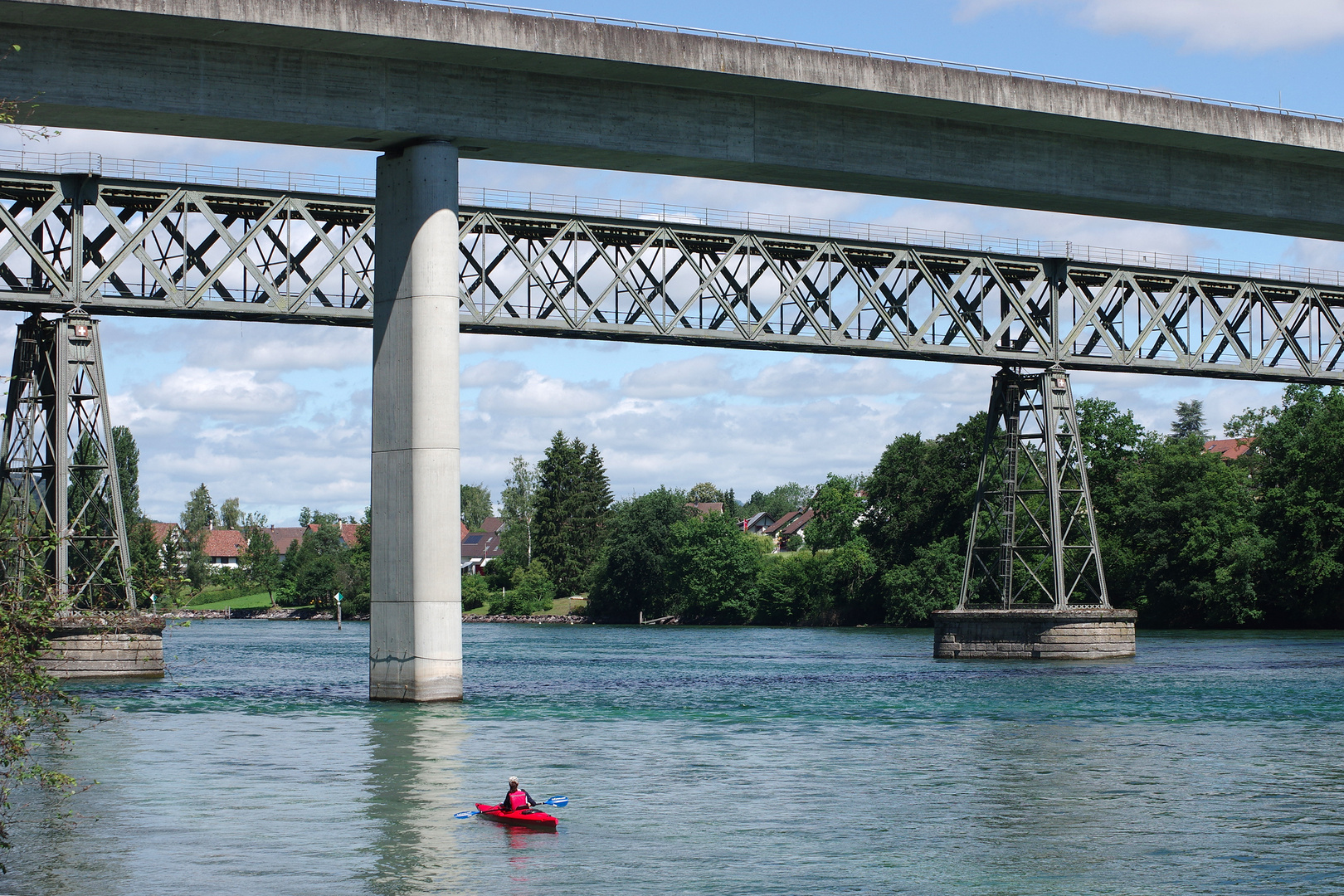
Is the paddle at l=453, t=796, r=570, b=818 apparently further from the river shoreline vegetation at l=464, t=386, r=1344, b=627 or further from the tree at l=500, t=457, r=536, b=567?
the tree at l=500, t=457, r=536, b=567

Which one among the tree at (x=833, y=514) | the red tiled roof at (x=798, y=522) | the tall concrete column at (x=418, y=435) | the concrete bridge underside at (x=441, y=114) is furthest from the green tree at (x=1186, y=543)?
the red tiled roof at (x=798, y=522)

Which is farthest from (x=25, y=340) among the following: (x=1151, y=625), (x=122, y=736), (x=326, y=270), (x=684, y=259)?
(x=1151, y=625)

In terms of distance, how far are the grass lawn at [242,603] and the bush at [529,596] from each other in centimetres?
3831

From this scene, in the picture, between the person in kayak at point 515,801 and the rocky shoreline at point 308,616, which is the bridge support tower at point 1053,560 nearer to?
the person in kayak at point 515,801

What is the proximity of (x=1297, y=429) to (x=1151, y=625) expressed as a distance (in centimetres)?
1462

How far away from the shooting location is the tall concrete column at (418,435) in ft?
113

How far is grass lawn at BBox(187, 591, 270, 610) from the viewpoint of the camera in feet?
595

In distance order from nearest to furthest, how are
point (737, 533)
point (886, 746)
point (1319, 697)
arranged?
point (886, 746) < point (1319, 697) < point (737, 533)

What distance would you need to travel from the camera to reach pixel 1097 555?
5766 cm

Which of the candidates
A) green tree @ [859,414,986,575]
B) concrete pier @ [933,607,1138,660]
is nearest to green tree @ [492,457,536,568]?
green tree @ [859,414,986,575]

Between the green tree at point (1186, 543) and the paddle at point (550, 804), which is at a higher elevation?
the green tree at point (1186, 543)

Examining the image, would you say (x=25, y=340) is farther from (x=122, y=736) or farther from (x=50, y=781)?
(x=50, y=781)

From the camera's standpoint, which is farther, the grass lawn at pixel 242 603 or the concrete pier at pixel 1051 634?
the grass lawn at pixel 242 603

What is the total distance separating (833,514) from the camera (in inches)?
5167
